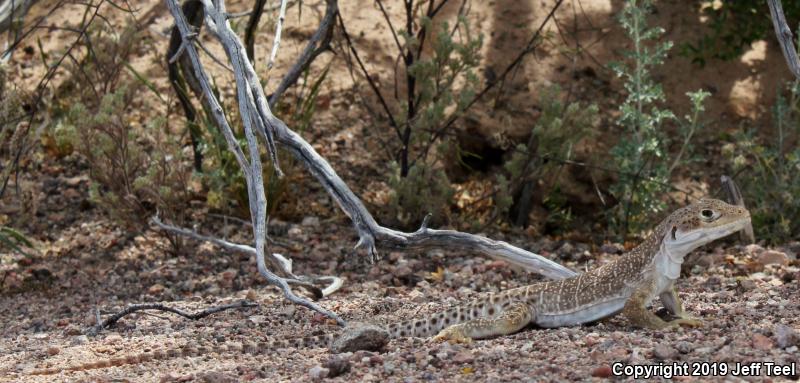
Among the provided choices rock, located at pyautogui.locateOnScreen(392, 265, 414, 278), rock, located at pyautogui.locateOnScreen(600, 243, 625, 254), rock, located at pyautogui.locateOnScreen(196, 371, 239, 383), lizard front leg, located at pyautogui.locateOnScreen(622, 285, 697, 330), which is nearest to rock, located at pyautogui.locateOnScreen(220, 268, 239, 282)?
rock, located at pyautogui.locateOnScreen(392, 265, 414, 278)

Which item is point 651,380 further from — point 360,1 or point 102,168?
point 360,1

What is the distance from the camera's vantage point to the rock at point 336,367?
13.8 ft

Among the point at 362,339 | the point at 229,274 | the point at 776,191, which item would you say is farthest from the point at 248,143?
the point at 776,191

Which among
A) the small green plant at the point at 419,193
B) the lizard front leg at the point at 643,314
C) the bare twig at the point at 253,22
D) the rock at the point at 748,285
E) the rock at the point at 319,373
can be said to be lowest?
the rock at the point at 319,373

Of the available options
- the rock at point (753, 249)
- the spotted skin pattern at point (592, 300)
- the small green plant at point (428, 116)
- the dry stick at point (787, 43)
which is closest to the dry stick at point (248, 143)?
the spotted skin pattern at point (592, 300)

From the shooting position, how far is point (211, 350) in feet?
16.2

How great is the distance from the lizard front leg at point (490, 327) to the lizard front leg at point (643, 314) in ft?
1.58

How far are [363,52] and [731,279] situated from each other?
13.0 ft

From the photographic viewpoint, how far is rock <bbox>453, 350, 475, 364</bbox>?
14.2ft

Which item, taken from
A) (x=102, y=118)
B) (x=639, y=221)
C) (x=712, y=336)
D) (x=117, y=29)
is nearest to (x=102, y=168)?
(x=102, y=118)

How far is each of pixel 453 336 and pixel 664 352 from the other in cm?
108

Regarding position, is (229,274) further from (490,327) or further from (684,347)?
(684,347)

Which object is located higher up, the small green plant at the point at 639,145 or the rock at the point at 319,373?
the small green plant at the point at 639,145

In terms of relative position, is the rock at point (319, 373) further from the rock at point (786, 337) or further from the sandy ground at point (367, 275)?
the rock at point (786, 337)
